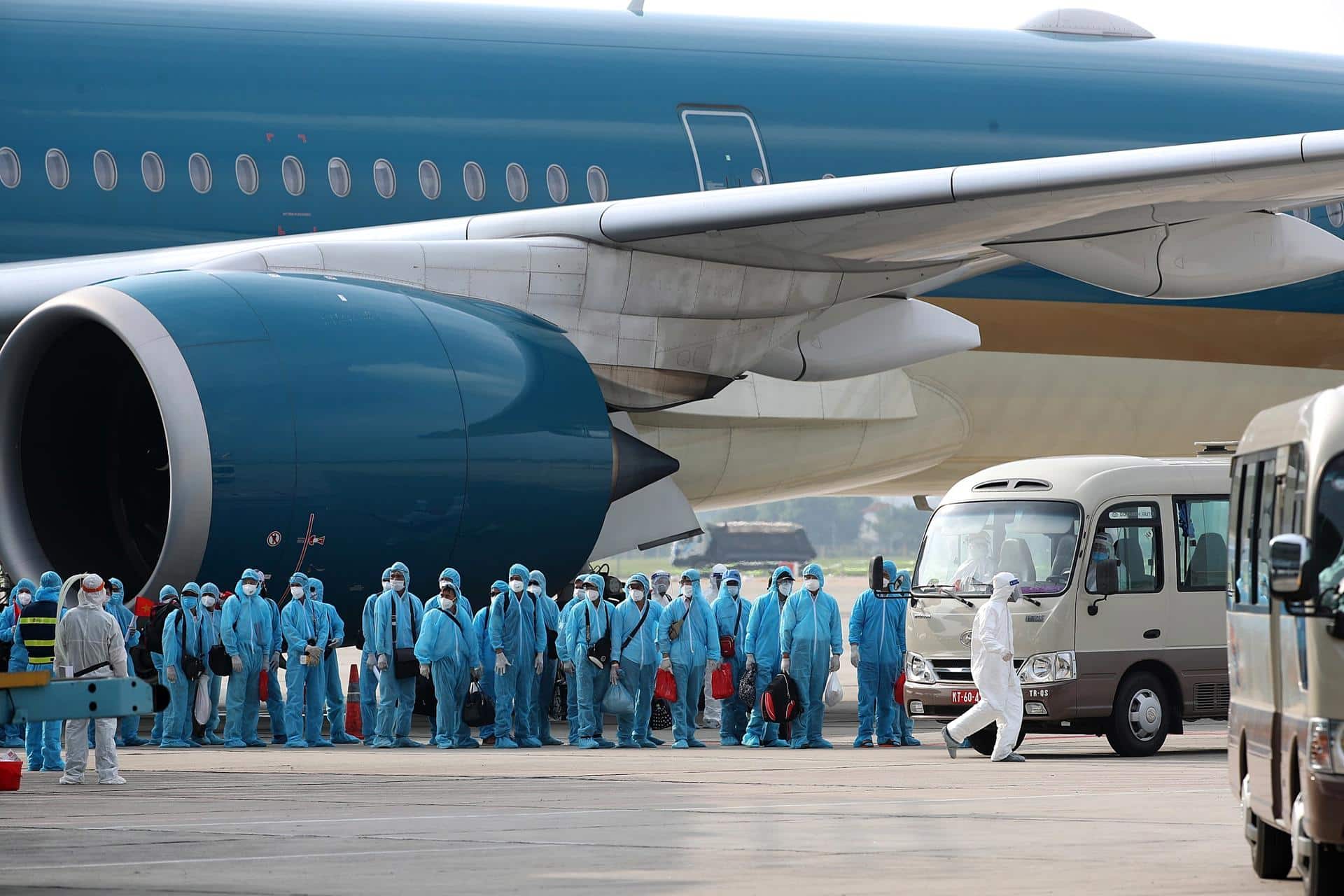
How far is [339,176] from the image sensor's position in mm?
15359

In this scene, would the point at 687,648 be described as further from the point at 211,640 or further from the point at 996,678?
the point at 211,640

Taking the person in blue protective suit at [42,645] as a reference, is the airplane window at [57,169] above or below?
above

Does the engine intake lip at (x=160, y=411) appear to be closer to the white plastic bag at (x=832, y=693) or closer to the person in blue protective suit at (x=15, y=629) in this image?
the person in blue protective suit at (x=15, y=629)

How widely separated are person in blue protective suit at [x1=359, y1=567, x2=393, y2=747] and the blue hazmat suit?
36 centimetres

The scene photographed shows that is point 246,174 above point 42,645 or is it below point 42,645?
above

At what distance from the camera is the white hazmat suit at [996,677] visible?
40.8ft

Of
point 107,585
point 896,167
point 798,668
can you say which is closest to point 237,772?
point 107,585

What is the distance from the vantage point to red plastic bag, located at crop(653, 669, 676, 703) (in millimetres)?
14391

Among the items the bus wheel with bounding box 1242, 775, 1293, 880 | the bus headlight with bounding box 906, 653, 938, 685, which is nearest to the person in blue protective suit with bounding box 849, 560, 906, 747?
the bus headlight with bounding box 906, 653, 938, 685

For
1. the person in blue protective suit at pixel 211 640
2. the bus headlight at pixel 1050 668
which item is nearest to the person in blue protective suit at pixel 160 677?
the person in blue protective suit at pixel 211 640

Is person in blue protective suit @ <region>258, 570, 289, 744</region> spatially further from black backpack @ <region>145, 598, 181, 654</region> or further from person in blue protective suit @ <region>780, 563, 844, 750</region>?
person in blue protective suit @ <region>780, 563, 844, 750</region>

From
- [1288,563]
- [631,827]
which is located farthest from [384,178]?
[1288,563]

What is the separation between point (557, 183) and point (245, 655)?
4622 mm

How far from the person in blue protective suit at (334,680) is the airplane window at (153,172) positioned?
3.51 metres
